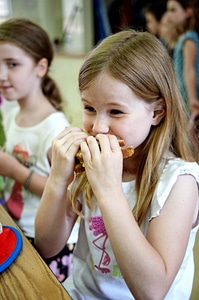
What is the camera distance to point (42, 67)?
150cm

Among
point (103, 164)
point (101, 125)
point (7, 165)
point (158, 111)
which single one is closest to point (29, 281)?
point (103, 164)

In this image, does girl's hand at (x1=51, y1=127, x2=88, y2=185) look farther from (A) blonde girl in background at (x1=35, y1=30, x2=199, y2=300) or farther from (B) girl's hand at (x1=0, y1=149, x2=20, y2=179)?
(B) girl's hand at (x1=0, y1=149, x2=20, y2=179)

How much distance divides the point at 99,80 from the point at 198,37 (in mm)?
2013

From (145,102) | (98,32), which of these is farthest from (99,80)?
(98,32)

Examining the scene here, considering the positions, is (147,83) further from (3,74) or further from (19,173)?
(3,74)

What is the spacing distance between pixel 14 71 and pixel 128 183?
0.72 meters

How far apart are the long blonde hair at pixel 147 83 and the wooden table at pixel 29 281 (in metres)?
0.25

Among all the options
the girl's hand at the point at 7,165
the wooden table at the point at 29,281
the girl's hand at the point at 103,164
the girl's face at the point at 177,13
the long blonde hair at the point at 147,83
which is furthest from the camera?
the girl's face at the point at 177,13

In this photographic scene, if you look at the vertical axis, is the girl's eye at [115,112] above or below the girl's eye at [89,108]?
above

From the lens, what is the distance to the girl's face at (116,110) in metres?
0.85

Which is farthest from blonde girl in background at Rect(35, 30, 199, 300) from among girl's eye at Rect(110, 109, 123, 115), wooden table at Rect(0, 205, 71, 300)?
wooden table at Rect(0, 205, 71, 300)

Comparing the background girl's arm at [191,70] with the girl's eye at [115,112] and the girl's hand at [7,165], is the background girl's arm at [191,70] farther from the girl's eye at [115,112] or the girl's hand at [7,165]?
the girl's eye at [115,112]

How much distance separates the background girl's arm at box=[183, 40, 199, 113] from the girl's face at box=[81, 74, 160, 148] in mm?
1796

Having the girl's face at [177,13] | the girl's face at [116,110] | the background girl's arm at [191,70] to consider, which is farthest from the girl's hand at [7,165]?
the girl's face at [177,13]
